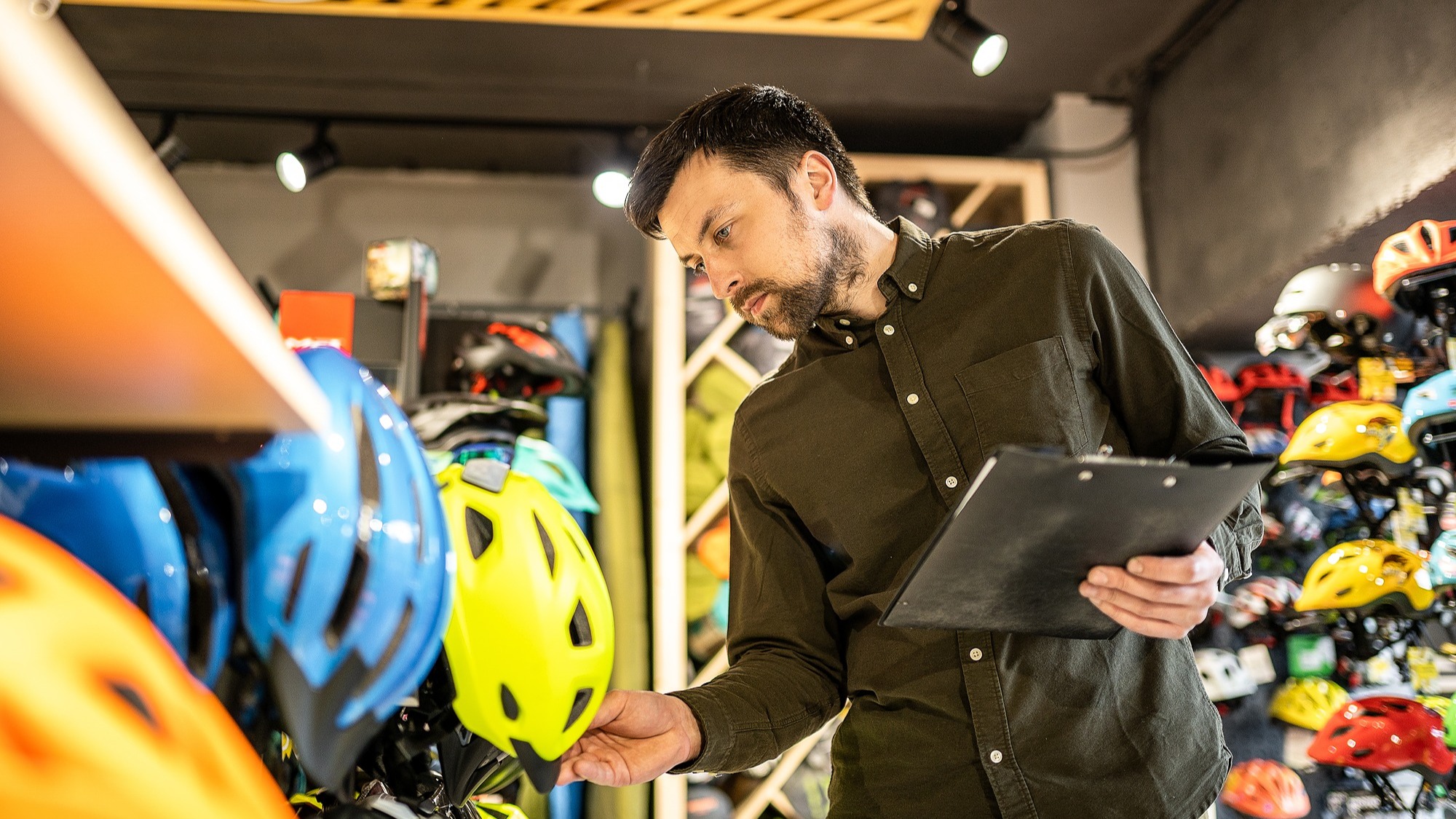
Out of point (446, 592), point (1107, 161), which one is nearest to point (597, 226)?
point (1107, 161)

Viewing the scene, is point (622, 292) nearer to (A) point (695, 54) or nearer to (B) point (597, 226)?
(B) point (597, 226)

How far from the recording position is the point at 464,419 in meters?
1.91

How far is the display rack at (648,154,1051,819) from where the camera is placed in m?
2.69

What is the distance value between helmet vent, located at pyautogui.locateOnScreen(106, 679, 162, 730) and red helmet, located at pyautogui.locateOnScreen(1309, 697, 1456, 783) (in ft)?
7.25

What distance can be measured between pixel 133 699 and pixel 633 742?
628 mm

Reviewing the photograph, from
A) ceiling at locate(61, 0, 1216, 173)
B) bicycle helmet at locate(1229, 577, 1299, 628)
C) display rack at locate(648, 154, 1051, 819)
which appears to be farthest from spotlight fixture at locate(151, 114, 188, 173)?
bicycle helmet at locate(1229, 577, 1299, 628)

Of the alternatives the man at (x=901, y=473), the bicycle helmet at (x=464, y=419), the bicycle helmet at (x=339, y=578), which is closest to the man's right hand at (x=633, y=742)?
the man at (x=901, y=473)

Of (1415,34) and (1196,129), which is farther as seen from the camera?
(1196,129)

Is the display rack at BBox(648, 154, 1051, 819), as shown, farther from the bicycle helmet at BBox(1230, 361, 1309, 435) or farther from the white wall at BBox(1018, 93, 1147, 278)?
the bicycle helmet at BBox(1230, 361, 1309, 435)

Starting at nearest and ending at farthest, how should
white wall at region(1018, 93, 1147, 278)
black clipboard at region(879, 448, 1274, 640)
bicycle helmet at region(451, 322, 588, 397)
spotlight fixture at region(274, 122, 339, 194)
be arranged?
black clipboard at region(879, 448, 1274, 640) → bicycle helmet at region(451, 322, 588, 397) → spotlight fixture at region(274, 122, 339, 194) → white wall at region(1018, 93, 1147, 278)

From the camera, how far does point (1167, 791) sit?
1.10 metres

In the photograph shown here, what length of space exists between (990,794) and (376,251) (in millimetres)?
1961

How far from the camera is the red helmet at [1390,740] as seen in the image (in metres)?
1.94

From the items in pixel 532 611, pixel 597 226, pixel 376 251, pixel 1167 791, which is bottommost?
pixel 1167 791
